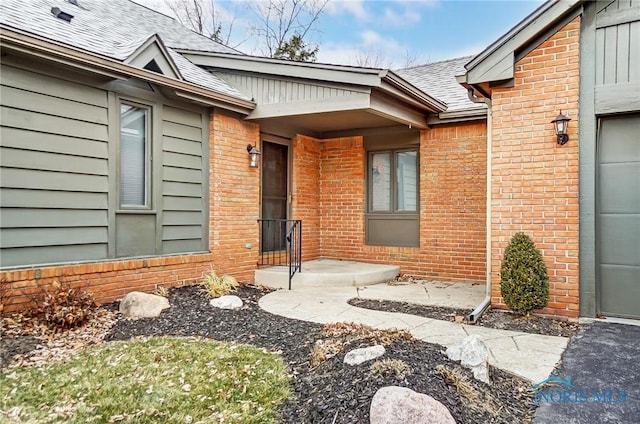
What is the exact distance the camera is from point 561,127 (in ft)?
14.9

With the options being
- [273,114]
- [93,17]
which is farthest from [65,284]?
[93,17]

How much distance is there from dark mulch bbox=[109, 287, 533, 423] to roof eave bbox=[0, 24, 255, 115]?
284 centimetres

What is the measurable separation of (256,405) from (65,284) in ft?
9.88

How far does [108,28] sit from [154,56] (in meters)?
1.31

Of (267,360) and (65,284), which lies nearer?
(267,360)

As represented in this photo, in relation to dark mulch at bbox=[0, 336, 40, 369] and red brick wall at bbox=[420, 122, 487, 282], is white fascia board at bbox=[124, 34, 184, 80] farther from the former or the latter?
red brick wall at bbox=[420, 122, 487, 282]

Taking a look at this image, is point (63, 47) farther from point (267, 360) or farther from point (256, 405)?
point (256, 405)

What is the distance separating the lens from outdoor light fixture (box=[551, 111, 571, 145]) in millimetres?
4523

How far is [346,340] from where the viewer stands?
11.5ft

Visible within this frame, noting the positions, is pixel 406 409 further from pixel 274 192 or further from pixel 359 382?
pixel 274 192

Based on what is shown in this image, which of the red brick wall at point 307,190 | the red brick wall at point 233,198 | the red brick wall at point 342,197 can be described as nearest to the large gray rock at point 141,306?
the red brick wall at point 233,198

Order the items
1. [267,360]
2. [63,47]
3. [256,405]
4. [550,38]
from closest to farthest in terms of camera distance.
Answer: [256,405] < [267,360] < [63,47] < [550,38]

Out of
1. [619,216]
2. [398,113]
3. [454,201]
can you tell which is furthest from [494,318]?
[398,113]

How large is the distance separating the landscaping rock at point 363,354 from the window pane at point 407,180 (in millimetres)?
4976
